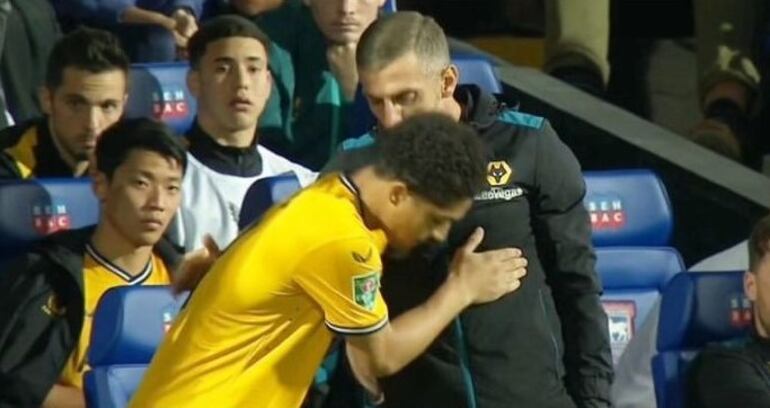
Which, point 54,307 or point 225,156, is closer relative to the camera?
point 54,307

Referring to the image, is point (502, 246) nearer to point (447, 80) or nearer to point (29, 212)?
point (447, 80)

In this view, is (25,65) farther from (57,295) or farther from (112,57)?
(57,295)

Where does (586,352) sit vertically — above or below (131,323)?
above

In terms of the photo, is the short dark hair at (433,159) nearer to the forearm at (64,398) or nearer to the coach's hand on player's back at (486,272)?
the coach's hand on player's back at (486,272)

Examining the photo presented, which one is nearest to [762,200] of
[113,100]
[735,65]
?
[735,65]

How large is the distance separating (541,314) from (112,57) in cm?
248

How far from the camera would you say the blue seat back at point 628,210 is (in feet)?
24.0

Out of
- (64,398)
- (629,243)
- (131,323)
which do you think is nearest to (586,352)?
(131,323)

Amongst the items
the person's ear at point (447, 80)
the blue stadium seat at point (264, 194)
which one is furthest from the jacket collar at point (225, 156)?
the person's ear at point (447, 80)

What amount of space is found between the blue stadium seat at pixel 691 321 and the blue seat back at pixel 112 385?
129 cm

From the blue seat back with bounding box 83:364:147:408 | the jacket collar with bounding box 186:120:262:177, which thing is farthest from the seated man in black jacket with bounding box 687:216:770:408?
the jacket collar with bounding box 186:120:262:177

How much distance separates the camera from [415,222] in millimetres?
4879

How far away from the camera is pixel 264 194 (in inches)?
250

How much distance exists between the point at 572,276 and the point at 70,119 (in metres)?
2.38
